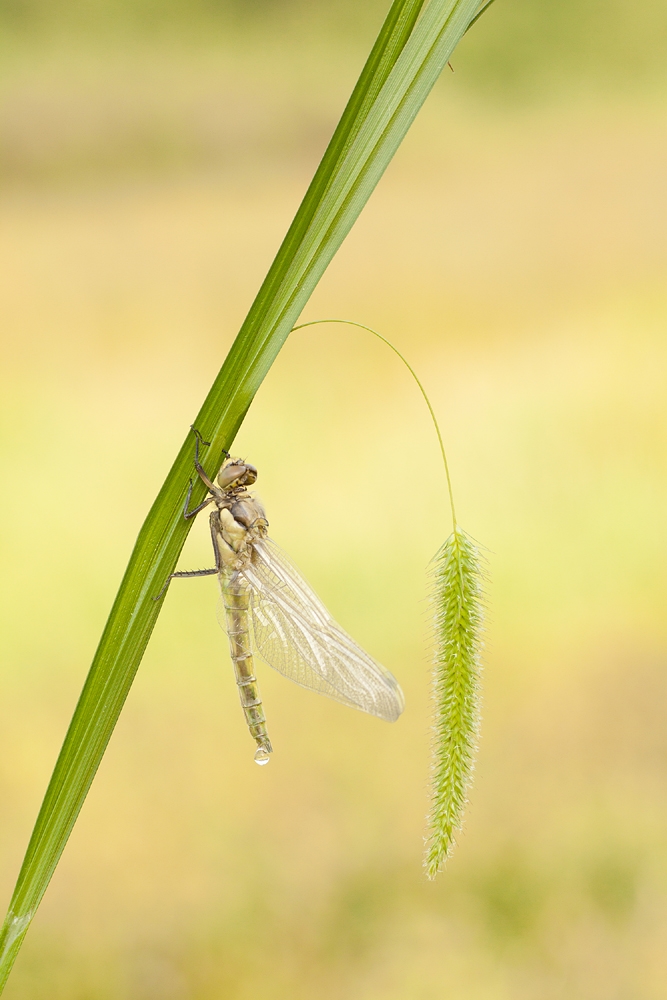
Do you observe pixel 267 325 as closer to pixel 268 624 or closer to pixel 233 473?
pixel 233 473

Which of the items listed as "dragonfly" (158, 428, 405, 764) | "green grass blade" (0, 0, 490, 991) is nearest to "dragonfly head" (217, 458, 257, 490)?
"dragonfly" (158, 428, 405, 764)

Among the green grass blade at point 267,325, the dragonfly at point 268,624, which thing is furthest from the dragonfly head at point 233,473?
the green grass blade at point 267,325

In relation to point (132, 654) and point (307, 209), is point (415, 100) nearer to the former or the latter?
point (307, 209)

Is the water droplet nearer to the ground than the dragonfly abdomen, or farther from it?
nearer to the ground

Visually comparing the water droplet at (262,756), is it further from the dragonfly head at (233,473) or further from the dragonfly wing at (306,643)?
the dragonfly head at (233,473)

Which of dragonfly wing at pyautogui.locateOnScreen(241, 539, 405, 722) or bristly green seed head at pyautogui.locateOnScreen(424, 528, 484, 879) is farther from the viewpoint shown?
dragonfly wing at pyautogui.locateOnScreen(241, 539, 405, 722)

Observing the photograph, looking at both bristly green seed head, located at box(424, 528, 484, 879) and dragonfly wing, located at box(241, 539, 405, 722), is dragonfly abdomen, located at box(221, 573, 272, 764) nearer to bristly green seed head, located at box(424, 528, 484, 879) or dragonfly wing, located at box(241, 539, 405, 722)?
dragonfly wing, located at box(241, 539, 405, 722)
